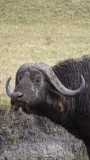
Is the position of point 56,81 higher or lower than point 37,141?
higher

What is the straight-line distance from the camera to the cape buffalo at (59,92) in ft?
31.0

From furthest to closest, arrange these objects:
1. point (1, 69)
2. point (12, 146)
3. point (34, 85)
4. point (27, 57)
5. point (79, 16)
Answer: point (79, 16) < point (27, 57) < point (1, 69) < point (12, 146) < point (34, 85)

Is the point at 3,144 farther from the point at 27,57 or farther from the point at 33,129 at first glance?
the point at 27,57

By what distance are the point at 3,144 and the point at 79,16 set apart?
100ft

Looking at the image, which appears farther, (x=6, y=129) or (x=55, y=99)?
(x=6, y=129)

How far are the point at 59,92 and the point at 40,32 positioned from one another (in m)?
25.6

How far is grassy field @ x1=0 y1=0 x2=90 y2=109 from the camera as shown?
23.0 metres

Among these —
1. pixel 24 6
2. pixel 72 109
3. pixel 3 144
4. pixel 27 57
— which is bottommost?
pixel 24 6

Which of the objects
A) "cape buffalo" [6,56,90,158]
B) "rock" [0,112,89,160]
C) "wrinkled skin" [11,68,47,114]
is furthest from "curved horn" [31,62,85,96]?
"rock" [0,112,89,160]

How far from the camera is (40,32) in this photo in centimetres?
3500

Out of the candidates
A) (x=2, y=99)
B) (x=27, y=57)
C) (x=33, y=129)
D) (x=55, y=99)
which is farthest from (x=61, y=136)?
(x=27, y=57)

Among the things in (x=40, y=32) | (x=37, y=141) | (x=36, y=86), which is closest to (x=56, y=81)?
(x=36, y=86)

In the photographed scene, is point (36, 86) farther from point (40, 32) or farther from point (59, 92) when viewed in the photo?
point (40, 32)

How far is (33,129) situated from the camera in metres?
13.1
